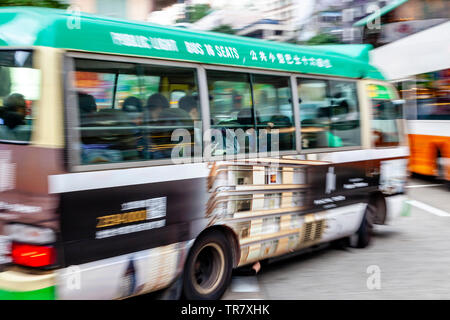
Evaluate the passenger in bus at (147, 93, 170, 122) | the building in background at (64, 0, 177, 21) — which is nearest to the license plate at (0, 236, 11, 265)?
the passenger in bus at (147, 93, 170, 122)

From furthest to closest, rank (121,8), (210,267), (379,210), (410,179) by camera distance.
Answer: (121,8) < (410,179) < (379,210) < (210,267)

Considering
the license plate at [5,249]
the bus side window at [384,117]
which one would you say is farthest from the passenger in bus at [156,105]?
the bus side window at [384,117]

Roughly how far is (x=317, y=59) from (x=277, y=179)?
70.2 inches

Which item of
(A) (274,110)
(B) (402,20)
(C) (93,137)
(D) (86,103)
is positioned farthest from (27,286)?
(B) (402,20)

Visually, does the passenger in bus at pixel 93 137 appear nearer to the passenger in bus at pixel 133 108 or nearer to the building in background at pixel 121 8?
the passenger in bus at pixel 133 108

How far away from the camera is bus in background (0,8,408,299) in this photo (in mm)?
3678

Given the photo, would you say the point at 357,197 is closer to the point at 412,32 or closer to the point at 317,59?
the point at 317,59

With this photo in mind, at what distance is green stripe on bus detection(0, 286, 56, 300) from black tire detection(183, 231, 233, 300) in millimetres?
1543

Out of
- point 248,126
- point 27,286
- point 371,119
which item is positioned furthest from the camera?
point 371,119

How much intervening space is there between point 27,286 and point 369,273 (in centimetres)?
416

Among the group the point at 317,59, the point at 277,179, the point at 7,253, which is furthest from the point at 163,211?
the point at 317,59

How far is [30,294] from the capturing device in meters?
3.57

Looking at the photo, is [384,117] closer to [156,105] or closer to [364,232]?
[364,232]
